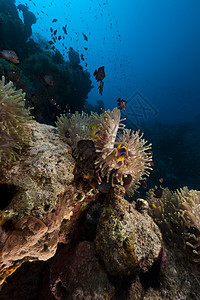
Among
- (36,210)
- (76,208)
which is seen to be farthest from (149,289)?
(36,210)

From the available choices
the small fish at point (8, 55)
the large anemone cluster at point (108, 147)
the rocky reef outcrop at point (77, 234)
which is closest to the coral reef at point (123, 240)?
the rocky reef outcrop at point (77, 234)

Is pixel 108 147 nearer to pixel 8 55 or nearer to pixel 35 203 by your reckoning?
pixel 35 203

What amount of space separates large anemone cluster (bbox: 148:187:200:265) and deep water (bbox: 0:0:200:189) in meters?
2.56

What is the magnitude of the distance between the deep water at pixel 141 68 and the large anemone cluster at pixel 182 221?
2.56 metres

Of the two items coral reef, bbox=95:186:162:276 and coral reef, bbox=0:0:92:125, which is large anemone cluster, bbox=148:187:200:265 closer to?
coral reef, bbox=95:186:162:276

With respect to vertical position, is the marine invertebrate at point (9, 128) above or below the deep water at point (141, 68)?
below

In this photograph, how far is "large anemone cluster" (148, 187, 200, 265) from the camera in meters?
2.57

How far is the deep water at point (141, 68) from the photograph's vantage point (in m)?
9.66

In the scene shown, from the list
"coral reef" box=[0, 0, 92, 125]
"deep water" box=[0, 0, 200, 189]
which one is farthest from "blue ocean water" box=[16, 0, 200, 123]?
"coral reef" box=[0, 0, 92, 125]

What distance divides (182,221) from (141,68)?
108 m

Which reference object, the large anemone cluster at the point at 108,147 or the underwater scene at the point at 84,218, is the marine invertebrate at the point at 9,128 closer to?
the underwater scene at the point at 84,218

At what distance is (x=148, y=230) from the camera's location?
2377 mm

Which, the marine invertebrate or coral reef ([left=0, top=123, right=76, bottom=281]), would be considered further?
the marine invertebrate

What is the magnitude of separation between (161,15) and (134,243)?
99.2 metres
